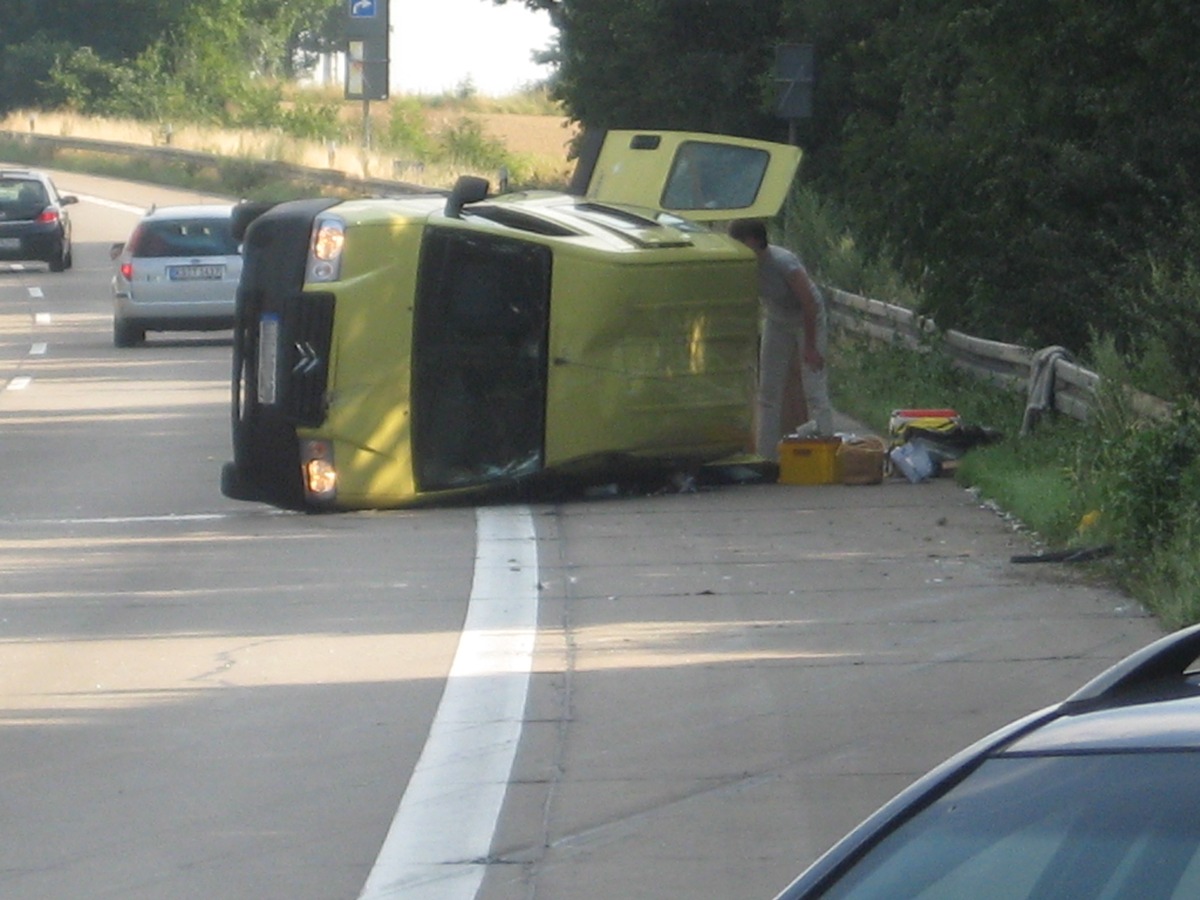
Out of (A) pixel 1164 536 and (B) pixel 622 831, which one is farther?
(A) pixel 1164 536

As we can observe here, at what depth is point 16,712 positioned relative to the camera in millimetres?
8367

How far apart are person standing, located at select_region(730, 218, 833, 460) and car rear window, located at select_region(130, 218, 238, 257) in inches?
486

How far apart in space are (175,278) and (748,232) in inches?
502

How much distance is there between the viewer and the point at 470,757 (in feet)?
24.7

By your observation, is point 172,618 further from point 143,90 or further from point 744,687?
point 143,90

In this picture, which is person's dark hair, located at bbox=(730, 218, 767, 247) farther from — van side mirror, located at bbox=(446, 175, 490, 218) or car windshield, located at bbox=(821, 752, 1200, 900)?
car windshield, located at bbox=(821, 752, 1200, 900)

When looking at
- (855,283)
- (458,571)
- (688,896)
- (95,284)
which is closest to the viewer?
(688,896)

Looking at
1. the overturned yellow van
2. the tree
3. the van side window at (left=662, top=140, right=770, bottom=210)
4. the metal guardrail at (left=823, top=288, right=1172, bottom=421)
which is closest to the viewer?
the overturned yellow van

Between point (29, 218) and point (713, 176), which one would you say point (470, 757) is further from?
point (29, 218)

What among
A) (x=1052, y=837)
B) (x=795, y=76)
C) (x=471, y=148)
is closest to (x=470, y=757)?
(x=1052, y=837)

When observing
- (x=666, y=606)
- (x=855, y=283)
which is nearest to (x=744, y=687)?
(x=666, y=606)

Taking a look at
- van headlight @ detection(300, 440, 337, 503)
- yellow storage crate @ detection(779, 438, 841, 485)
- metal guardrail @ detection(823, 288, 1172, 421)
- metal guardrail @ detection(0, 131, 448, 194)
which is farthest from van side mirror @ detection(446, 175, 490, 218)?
metal guardrail @ detection(0, 131, 448, 194)

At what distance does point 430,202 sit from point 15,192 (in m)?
26.1

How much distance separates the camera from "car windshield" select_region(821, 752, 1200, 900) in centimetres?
280
